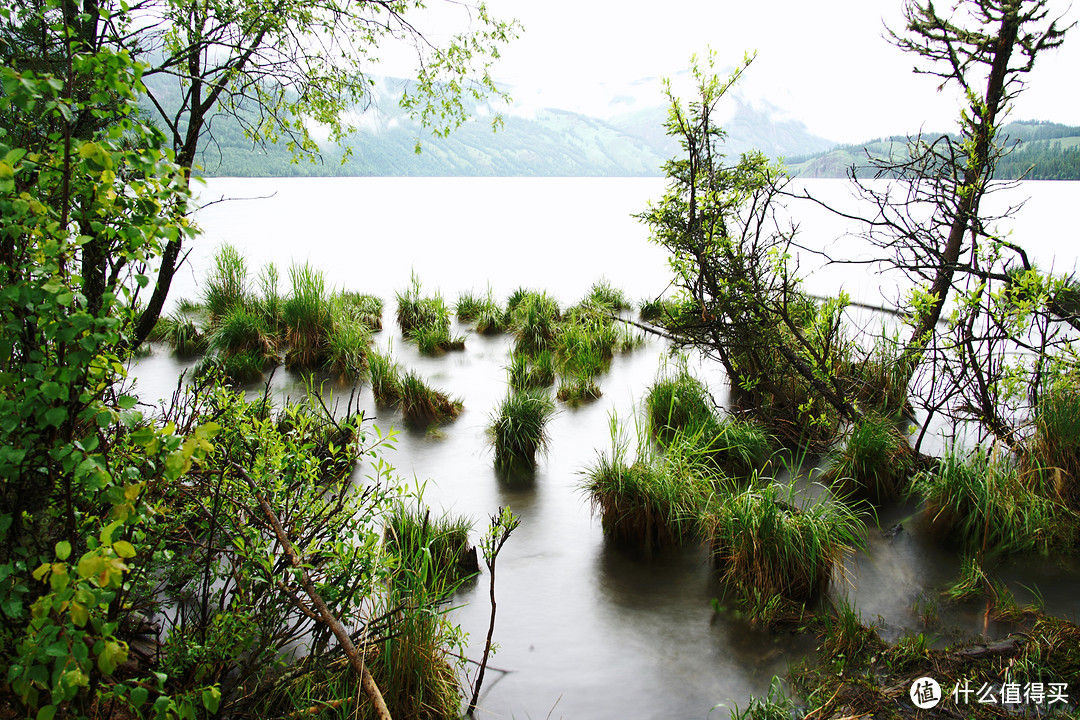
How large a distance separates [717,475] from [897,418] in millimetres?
2587

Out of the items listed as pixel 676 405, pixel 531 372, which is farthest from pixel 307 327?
pixel 676 405

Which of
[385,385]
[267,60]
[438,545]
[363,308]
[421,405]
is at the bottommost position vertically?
[438,545]

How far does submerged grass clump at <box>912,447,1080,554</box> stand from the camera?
4.25 metres

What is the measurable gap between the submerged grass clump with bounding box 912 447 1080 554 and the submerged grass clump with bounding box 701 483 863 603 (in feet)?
3.13

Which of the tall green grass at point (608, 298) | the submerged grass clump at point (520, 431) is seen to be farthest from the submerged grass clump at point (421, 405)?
the tall green grass at point (608, 298)

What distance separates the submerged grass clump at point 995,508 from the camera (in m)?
4.25

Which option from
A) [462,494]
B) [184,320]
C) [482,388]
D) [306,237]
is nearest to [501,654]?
[462,494]

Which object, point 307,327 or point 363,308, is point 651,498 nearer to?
point 307,327

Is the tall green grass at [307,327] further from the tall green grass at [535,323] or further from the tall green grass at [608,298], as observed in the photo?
the tall green grass at [608,298]

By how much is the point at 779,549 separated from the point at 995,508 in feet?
5.57

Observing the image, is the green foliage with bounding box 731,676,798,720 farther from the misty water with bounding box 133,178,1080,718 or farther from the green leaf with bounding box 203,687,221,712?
the green leaf with bounding box 203,687,221,712

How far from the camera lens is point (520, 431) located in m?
6.18

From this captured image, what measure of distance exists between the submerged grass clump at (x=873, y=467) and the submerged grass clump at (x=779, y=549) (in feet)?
3.41

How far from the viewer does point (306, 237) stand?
28.6 meters
